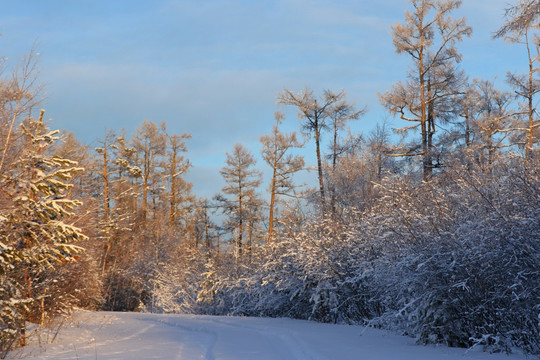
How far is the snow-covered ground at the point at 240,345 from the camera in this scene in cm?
656

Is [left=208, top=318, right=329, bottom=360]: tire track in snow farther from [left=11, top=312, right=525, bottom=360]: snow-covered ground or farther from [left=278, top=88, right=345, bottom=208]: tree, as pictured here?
[left=278, top=88, right=345, bottom=208]: tree

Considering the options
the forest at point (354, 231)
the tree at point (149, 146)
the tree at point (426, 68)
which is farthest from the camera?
A: the tree at point (149, 146)

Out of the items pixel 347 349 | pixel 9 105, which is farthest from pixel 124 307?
pixel 347 349

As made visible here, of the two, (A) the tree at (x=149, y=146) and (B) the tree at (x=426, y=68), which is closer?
(B) the tree at (x=426, y=68)

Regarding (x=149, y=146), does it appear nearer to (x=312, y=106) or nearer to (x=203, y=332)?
(x=312, y=106)

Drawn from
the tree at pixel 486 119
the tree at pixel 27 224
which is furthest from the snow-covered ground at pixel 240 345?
the tree at pixel 486 119

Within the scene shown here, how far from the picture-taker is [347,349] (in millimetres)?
6996

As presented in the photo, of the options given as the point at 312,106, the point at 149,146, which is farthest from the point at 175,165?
the point at 312,106

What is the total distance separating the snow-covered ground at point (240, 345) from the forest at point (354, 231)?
0.41m

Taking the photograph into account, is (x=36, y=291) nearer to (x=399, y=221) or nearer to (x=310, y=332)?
(x=310, y=332)

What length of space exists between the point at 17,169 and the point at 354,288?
8073 millimetres

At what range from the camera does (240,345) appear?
822 cm

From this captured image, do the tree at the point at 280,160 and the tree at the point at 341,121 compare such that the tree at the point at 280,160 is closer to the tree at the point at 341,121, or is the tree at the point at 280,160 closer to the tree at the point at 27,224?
the tree at the point at 341,121

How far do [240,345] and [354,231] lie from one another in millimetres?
4405
